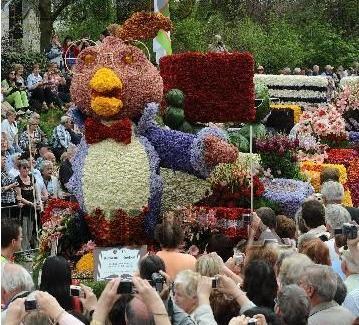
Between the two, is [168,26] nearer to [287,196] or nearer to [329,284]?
[287,196]

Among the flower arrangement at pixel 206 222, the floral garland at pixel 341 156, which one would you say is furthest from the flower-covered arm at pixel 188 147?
the floral garland at pixel 341 156

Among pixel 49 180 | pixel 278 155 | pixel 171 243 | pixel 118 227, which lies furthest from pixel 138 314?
pixel 49 180

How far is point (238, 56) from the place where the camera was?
1803 cm

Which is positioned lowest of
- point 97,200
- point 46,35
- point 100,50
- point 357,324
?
point 357,324

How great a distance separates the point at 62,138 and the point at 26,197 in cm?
505

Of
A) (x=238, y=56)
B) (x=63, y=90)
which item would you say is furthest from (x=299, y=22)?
(x=238, y=56)

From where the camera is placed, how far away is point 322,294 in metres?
8.65

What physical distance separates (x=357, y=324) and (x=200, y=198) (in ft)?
30.3

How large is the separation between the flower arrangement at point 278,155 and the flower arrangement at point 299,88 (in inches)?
549

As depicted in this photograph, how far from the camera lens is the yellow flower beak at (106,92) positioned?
15.3m

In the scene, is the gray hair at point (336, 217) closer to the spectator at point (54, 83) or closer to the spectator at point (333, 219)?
the spectator at point (333, 219)

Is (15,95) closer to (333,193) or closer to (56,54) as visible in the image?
(56,54)

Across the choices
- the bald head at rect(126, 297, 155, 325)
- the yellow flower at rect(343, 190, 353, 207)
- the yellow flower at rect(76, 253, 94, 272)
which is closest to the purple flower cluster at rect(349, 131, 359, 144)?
the yellow flower at rect(343, 190, 353, 207)

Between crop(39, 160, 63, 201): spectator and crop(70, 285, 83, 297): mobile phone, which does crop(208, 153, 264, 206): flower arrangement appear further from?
crop(70, 285, 83, 297): mobile phone
